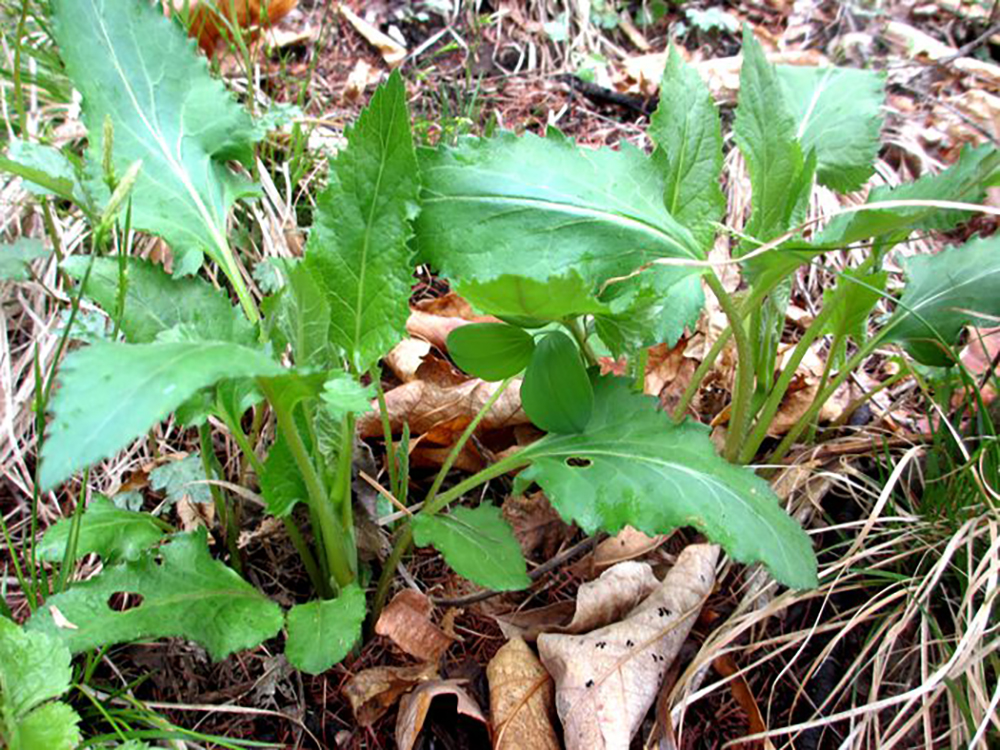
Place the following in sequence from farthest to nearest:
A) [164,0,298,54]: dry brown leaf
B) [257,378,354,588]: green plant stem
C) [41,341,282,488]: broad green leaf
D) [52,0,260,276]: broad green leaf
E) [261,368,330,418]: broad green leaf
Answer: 1. [164,0,298,54]: dry brown leaf
2. [52,0,260,276]: broad green leaf
3. [257,378,354,588]: green plant stem
4. [261,368,330,418]: broad green leaf
5. [41,341,282,488]: broad green leaf

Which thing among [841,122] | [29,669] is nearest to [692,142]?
[841,122]

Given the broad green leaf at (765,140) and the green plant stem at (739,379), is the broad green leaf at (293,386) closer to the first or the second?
the green plant stem at (739,379)

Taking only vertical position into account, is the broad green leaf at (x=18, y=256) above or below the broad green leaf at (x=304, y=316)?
below

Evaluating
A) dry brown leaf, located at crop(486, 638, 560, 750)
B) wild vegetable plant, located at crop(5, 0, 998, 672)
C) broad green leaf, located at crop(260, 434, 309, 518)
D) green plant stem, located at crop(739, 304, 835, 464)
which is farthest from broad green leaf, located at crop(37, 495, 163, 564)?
green plant stem, located at crop(739, 304, 835, 464)

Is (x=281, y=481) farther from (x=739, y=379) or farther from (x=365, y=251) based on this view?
(x=739, y=379)

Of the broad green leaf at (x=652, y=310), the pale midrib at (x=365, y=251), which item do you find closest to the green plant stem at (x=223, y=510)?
the pale midrib at (x=365, y=251)

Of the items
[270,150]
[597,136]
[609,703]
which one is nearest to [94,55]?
[270,150]

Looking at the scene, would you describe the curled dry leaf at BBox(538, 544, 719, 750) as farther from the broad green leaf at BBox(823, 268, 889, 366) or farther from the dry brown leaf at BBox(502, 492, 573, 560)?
the broad green leaf at BBox(823, 268, 889, 366)
